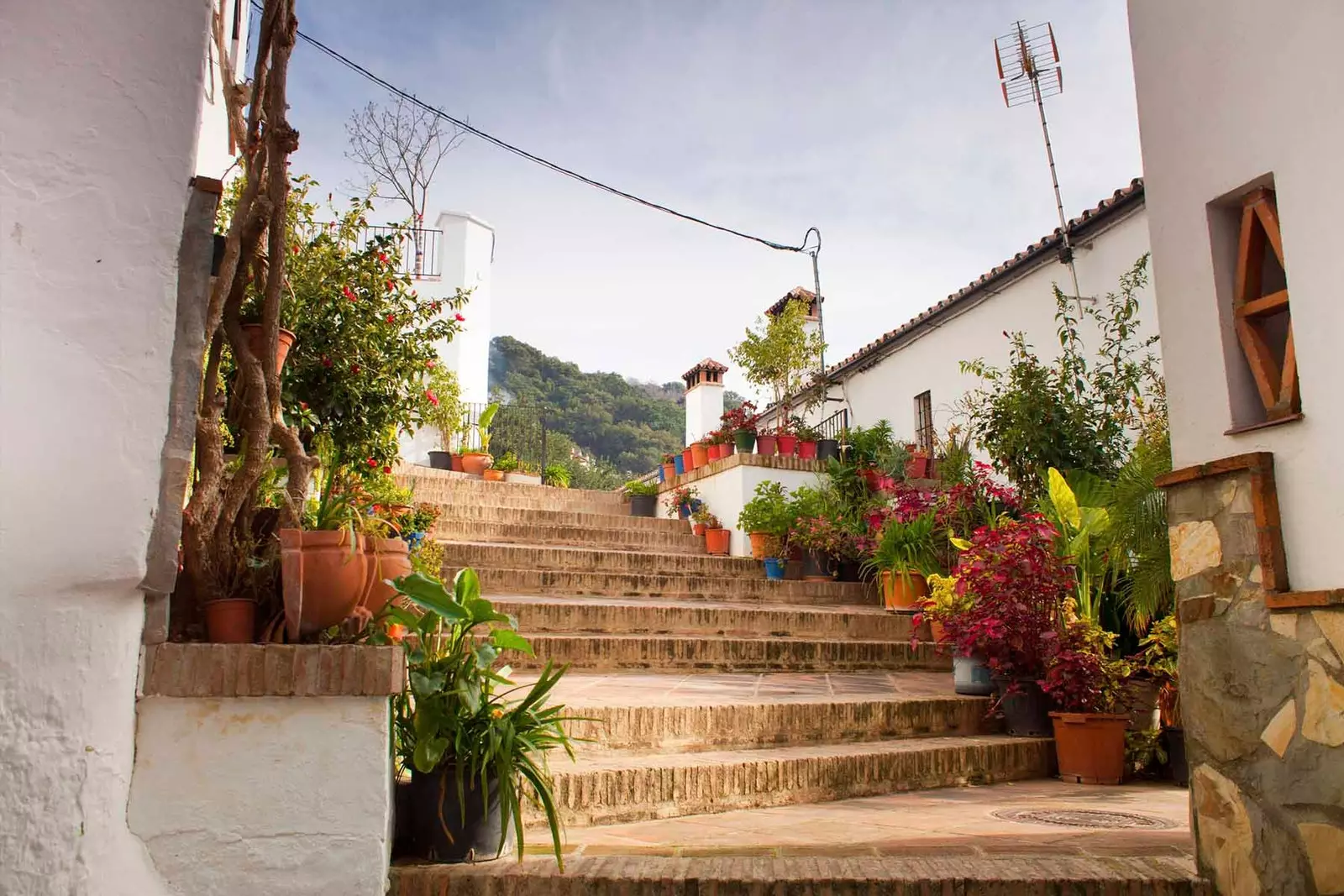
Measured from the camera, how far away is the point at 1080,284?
33.3 ft

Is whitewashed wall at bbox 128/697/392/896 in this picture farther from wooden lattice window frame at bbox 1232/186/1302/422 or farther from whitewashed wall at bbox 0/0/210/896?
wooden lattice window frame at bbox 1232/186/1302/422

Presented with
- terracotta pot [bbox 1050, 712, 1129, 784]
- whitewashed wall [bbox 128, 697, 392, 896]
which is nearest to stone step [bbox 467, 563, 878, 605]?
terracotta pot [bbox 1050, 712, 1129, 784]

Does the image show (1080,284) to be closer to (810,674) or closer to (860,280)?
(860,280)

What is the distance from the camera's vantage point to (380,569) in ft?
8.57

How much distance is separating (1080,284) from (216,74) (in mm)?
8331

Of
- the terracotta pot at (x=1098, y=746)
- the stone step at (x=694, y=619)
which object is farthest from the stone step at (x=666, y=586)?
the terracotta pot at (x=1098, y=746)

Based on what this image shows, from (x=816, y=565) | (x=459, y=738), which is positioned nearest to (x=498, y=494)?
(x=816, y=565)

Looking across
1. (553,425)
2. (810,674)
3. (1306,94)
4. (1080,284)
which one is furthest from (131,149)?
(553,425)

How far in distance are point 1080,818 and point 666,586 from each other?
Result: 14.8 feet

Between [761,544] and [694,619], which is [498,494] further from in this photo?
[694,619]

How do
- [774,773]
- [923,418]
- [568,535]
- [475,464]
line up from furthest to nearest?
[475,464] < [923,418] < [568,535] < [774,773]

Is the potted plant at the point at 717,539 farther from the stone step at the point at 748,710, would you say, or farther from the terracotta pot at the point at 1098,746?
the terracotta pot at the point at 1098,746

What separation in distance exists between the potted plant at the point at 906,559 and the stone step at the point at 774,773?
2511mm

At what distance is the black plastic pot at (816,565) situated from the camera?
887 cm
